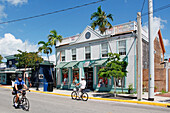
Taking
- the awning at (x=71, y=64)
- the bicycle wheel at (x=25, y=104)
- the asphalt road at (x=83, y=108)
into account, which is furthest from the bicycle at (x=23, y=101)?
the awning at (x=71, y=64)

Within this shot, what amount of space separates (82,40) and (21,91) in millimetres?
14120

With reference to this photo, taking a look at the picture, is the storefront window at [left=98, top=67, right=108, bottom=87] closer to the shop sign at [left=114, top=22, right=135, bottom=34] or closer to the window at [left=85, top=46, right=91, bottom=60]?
the window at [left=85, top=46, right=91, bottom=60]

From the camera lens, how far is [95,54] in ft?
68.1

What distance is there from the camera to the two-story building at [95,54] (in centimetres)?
1786

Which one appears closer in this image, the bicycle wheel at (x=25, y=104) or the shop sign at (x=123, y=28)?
the bicycle wheel at (x=25, y=104)

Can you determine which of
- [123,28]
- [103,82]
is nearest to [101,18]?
[123,28]

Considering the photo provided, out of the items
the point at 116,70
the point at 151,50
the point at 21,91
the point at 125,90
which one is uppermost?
the point at 151,50

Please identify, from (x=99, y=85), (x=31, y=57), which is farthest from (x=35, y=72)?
(x=99, y=85)

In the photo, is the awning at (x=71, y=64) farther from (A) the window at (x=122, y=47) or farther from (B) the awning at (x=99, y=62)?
(A) the window at (x=122, y=47)

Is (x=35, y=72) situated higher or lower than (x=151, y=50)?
lower

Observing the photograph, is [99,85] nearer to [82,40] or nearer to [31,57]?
[82,40]

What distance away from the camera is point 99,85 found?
64.7 feet

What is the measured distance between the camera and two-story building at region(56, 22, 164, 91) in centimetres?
1786

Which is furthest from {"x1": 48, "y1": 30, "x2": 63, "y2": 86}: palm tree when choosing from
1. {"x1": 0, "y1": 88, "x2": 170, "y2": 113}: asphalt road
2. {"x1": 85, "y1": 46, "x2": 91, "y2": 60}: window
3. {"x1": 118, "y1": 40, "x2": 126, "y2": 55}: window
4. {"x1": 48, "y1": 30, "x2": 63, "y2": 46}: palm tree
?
{"x1": 0, "y1": 88, "x2": 170, "y2": 113}: asphalt road
